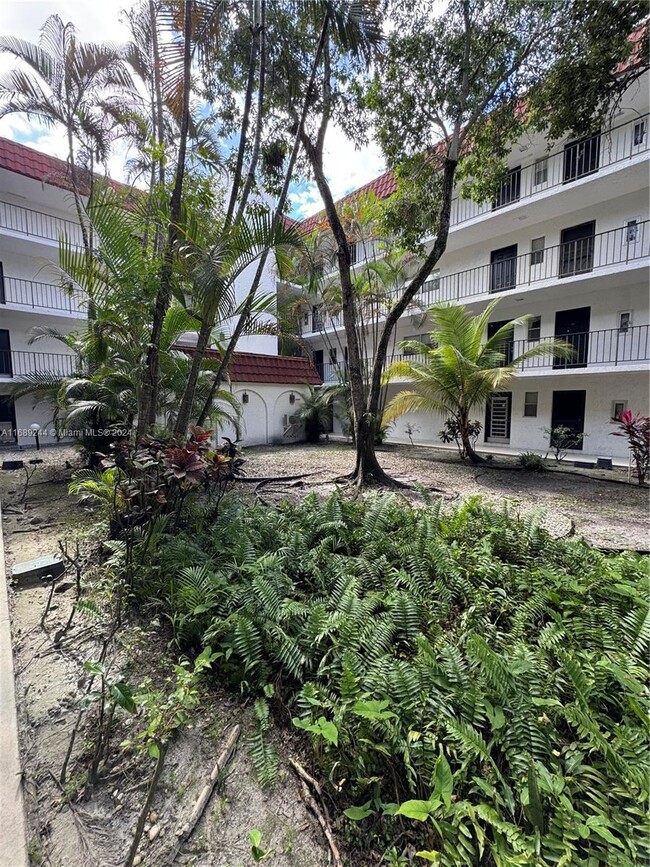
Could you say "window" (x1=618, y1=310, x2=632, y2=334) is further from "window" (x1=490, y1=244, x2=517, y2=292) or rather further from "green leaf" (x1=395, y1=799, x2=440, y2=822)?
"green leaf" (x1=395, y1=799, x2=440, y2=822)

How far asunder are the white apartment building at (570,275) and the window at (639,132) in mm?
26

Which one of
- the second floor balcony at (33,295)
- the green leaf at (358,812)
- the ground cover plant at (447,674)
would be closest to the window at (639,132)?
the ground cover plant at (447,674)

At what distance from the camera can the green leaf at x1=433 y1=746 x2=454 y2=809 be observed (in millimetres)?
1506

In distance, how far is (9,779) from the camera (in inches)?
70.0

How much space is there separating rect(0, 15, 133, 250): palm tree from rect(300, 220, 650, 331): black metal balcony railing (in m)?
9.11

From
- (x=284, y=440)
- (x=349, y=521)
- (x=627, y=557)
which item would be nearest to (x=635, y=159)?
(x=627, y=557)

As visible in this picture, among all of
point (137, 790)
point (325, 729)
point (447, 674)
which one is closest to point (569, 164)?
point (447, 674)

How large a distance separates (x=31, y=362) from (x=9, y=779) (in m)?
15.7

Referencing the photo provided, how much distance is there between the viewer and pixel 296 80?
6.34 m

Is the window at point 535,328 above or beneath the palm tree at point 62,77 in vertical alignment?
beneath

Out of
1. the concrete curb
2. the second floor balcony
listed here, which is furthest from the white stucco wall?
the concrete curb

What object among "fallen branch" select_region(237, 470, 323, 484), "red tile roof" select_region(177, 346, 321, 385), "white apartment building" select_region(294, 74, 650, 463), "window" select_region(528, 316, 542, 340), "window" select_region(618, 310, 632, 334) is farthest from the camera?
"red tile roof" select_region(177, 346, 321, 385)

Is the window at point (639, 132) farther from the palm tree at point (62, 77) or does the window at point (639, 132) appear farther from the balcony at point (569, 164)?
the palm tree at point (62, 77)

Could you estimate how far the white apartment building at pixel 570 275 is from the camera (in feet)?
35.2
